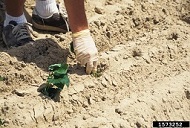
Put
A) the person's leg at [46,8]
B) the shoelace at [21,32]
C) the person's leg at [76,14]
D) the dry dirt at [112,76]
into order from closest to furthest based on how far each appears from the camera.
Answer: the dry dirt at [112,76]
the person's leg at [76,14]
the shoelace at [21,32]
the person's leg at [46,8]

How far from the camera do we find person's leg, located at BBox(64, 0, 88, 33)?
2.58 meters

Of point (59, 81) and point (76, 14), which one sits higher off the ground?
point (76, 14)

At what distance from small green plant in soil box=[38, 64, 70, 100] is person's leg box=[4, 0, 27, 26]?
2.16ft

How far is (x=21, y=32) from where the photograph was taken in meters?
2.89

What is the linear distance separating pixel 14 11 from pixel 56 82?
0.80 meters

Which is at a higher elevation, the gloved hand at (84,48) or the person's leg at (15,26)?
the person's leg at (15,26)

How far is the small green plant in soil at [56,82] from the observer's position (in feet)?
7.82

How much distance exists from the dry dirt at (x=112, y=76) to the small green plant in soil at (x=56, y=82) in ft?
0.15

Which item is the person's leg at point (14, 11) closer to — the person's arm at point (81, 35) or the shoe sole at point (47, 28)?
the shoe sole at point (47, 28)

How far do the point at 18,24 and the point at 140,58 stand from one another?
818 mm

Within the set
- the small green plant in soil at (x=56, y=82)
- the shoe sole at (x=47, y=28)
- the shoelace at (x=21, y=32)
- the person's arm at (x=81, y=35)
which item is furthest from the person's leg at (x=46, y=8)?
the small green plant in soil at (x=56, y=82)

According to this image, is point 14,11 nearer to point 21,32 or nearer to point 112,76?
point 21,32

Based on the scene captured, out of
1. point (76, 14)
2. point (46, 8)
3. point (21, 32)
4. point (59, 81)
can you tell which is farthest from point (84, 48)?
point (46, 8)

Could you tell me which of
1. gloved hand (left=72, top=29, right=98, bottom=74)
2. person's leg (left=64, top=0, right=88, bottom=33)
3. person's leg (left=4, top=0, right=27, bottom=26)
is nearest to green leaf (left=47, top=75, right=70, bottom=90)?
gloved hand (left=72, top=29, right=98, bottom=74)
